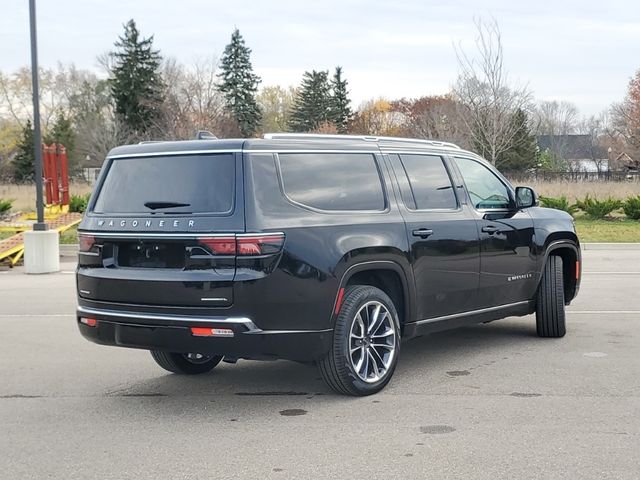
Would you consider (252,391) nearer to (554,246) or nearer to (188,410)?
(188,410)

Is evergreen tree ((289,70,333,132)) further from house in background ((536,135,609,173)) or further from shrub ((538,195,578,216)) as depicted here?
shrub ((538,195,578,216))

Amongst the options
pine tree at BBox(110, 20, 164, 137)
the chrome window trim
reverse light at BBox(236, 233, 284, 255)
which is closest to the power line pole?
the chrome window trim

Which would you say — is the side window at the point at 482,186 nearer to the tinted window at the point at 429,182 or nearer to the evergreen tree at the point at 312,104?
the tinted window at the point at 429,182

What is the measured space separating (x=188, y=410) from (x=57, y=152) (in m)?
19.3

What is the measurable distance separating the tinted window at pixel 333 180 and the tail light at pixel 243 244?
1.55 ft

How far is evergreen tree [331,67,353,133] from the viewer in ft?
242

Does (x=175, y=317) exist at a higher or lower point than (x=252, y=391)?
higher

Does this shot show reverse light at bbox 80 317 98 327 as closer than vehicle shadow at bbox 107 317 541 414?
Yes

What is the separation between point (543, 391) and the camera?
571cm

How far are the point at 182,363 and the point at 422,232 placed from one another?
91.1 inches

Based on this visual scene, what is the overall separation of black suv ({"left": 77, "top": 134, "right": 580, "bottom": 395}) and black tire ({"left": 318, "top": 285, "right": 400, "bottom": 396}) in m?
0.01

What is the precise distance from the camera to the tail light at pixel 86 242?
557 centimetres

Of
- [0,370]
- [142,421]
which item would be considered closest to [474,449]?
[142,421]

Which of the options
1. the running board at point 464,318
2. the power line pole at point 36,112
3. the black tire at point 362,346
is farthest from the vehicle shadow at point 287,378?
the power line pole at point 36,112
